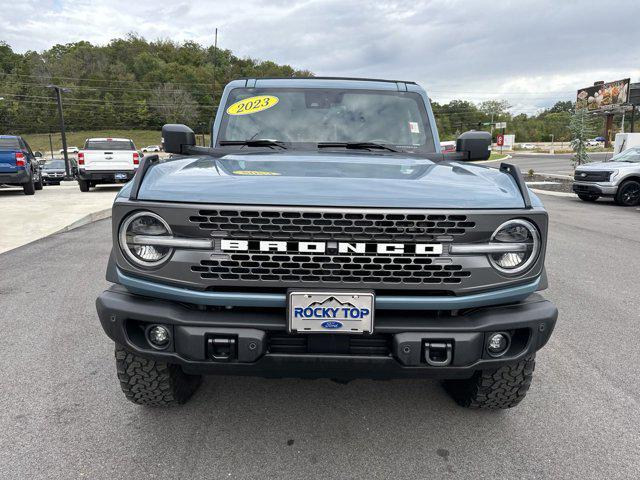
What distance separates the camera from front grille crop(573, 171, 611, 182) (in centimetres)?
1395

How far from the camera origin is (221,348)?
2.12 m

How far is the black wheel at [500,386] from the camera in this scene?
252 cm

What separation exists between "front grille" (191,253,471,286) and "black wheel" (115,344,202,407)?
0.69 m

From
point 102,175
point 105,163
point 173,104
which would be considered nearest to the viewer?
point 105,163

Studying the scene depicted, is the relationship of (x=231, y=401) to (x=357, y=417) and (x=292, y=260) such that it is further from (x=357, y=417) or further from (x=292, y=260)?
(x=292, y=260)

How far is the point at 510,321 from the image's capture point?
2.14 meters

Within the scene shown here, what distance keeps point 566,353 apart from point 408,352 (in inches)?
84.7

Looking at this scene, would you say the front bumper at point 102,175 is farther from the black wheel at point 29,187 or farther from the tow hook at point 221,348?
the tow hook at point 221,348

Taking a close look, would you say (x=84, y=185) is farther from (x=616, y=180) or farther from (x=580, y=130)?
(x=580, y=130)

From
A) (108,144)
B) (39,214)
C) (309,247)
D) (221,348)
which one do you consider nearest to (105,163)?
(108,144)

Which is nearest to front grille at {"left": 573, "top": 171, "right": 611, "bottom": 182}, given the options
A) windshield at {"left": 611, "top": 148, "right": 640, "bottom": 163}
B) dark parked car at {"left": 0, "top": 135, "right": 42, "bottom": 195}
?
windshield at {"left": 611, "top": 148, "right": 640, "bottom": 163}

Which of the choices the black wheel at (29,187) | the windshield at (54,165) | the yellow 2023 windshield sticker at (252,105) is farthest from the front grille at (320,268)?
the windshield at (54,165)

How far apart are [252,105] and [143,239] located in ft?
6.40

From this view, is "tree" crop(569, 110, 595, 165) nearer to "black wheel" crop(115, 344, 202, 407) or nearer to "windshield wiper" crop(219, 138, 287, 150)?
"windshield wiper" crop(219, 138, 287, 150)
